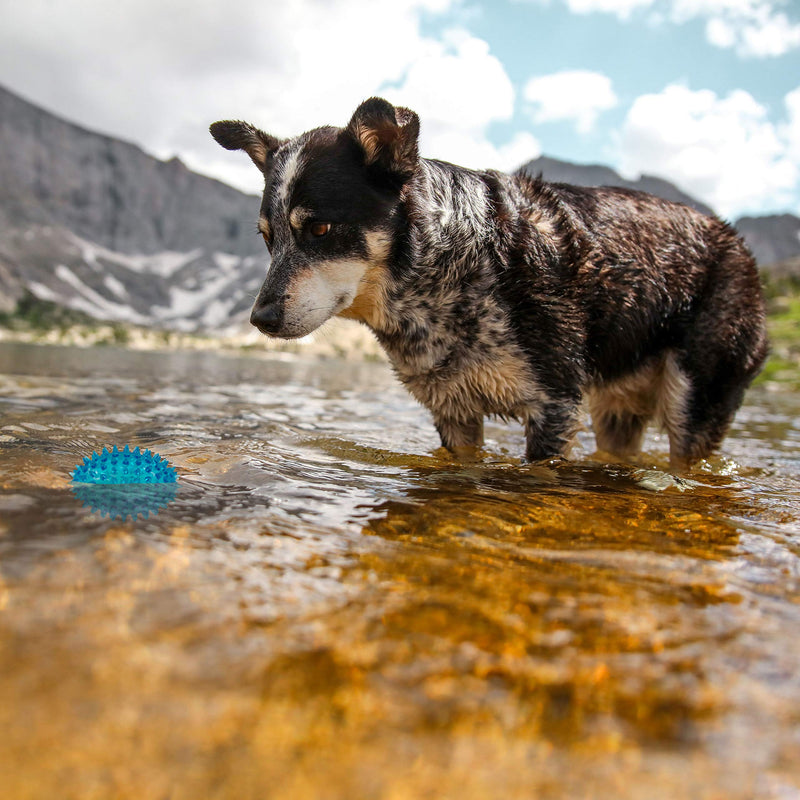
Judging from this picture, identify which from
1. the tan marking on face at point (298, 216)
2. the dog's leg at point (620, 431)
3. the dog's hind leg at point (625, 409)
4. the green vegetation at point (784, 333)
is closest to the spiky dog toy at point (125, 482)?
the tan marking on face at point (298, 216)

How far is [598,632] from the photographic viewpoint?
2.10m

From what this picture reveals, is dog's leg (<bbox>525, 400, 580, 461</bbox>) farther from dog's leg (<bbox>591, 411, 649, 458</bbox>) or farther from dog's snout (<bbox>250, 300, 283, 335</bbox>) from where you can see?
dog's snout (<bbox>250, 300, 283, 335</bbox>)

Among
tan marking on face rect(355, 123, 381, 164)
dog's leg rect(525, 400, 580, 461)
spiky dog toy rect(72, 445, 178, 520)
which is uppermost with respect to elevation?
tan marking on face rect(355, 123, 381, 164)

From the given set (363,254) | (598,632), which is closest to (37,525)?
(598,632)

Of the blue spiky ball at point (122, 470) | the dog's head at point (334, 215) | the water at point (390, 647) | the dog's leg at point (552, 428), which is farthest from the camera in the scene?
the dog's leg at point (552, 428)

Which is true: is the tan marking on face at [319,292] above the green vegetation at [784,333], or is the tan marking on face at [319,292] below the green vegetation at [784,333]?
below

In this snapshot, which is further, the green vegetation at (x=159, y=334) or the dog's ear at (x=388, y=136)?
the green vegetation at (x=159, y=334)

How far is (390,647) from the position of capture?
1.94m

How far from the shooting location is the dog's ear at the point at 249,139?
6.14m

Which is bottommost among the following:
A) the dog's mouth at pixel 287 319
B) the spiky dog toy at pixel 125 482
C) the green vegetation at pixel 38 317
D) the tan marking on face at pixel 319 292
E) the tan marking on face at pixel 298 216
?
the green vegetation at pixel 38 317

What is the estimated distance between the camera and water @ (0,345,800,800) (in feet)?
4.69

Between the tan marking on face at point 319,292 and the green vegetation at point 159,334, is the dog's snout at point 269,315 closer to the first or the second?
the tan marking on face at point 319,292

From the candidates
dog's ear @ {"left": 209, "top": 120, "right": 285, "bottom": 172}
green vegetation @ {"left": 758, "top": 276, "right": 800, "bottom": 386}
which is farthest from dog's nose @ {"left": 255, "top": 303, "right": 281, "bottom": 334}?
green vegetation @ {"left": 758, "top": 276, "right": 800, "bottom": 386}

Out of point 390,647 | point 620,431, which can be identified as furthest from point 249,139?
point 390,647
